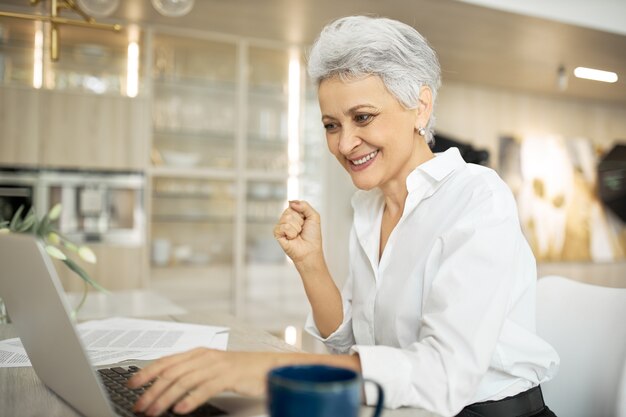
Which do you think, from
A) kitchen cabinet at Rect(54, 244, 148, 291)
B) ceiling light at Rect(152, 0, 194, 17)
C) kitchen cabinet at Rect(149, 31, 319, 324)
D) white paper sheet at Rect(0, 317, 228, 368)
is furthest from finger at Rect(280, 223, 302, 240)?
kitchen cabinet at Rect(149, 31, 319, 324)

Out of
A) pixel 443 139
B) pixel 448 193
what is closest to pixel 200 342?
pixel 448 193

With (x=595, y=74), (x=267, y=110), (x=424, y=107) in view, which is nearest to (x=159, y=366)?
(x=424, y=107)

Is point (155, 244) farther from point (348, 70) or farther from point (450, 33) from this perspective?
point (348, 70)

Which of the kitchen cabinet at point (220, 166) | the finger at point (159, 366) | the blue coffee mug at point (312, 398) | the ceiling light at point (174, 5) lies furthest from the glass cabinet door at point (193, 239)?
the blue coffee mug at point (312, 398)

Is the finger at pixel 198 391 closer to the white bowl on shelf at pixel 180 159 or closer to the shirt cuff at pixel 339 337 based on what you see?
the shirt cuff at pixel 339 337

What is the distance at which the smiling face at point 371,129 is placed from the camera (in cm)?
122

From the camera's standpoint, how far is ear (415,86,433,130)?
1312mm

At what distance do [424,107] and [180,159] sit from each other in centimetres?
363

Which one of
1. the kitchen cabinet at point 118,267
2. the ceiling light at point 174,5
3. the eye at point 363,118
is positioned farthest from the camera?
the kitchen cabinet at point 118,267

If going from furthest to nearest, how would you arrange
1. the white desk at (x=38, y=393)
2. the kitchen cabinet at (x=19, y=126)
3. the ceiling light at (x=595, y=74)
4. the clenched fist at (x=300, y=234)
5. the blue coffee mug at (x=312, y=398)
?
the ceiling light at (x=595, y=74), the kitchen cabinet at (x=19, y=126), the clenched fist at (x=300, y=234), the white desk at (x=38, y=393), the blue coffee mug at (x=312, y=398)

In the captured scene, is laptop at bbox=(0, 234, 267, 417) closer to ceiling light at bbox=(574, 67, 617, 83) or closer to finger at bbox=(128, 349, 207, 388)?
finger at bbox=(128, 349, 207, 388)

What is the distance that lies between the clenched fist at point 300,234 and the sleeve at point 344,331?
0.45 feet

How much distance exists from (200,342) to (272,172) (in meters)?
3.76

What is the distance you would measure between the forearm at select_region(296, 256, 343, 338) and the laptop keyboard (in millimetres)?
520
